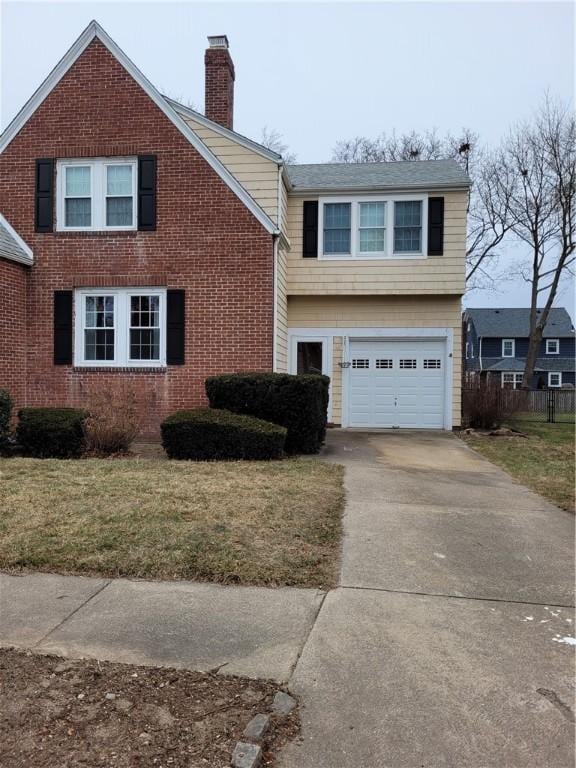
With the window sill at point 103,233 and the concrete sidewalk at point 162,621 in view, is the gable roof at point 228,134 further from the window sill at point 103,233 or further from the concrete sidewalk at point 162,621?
the concrete sidewalk at point 162,621

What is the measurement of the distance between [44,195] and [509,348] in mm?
45467

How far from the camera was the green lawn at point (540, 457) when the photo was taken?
8.30 metres

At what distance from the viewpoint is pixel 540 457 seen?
11.5m

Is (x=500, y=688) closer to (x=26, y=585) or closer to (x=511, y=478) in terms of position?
(x=26, y=585)

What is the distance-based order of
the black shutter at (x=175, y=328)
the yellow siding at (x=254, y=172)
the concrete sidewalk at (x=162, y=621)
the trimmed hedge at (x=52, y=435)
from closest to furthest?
the concrete sidewalk at (x=162, y=621), the trimmed hedge at (x=52, y=435), the black shutter at (x=175, y=328), the yellow siding at (x=254, y=172)

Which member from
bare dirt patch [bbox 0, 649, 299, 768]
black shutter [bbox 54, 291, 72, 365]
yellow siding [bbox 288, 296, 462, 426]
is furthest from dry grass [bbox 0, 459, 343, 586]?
yellow siding [bbox 288, 296, 462, 426]

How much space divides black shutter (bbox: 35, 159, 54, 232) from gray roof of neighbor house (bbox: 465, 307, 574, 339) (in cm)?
4172

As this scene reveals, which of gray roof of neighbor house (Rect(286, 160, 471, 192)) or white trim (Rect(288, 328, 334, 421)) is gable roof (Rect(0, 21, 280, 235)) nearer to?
gray roof of neighbor house (Rect(286, 160, 471, 192))

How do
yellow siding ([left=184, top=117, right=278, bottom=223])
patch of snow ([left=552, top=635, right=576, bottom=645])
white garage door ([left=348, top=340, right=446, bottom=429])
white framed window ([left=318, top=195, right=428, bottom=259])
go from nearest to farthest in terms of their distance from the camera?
patch of snow ([left=552, top=635, right=576, bottom=645])
yellow siding ([left=184, top=117, right=278, bottom=223])
white framed window ([left=318, top=195, right=428, bottom=259])
white garage door ([left=348, top=340, right=446, bottom=429])

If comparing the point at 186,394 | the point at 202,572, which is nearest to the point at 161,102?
the point at 186,394

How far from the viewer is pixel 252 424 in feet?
32.4

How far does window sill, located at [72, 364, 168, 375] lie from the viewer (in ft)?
41.9

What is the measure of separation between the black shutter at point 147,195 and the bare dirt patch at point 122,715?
1084cm

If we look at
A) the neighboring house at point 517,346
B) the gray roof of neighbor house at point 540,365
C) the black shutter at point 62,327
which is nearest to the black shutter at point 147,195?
the black shutter at point 62,327
